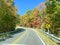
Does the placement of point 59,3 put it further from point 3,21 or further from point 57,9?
point 3,21

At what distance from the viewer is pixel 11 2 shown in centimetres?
6206

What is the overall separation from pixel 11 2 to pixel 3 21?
29.6 ft

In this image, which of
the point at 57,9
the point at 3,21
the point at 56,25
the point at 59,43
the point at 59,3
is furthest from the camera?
the point at 3,21

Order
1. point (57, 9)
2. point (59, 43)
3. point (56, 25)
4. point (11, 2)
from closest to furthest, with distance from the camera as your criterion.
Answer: point (59, 43) < point (57, 9) < point (56, 25) < point (11, 2)

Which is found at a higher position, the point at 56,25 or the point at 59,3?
the point at 59,3

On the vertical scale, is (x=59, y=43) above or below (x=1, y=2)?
below

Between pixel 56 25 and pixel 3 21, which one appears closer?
pixel 56 25

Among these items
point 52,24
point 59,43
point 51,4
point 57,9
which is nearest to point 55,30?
point 52,24

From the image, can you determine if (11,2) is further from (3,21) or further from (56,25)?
(56,25)

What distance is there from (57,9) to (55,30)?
32.3ft

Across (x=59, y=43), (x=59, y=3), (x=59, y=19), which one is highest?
(x=59, y=3)

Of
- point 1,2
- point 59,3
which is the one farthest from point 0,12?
point 59,3

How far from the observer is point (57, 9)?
145 feet

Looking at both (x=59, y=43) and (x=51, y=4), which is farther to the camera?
(x=51, y=4)
